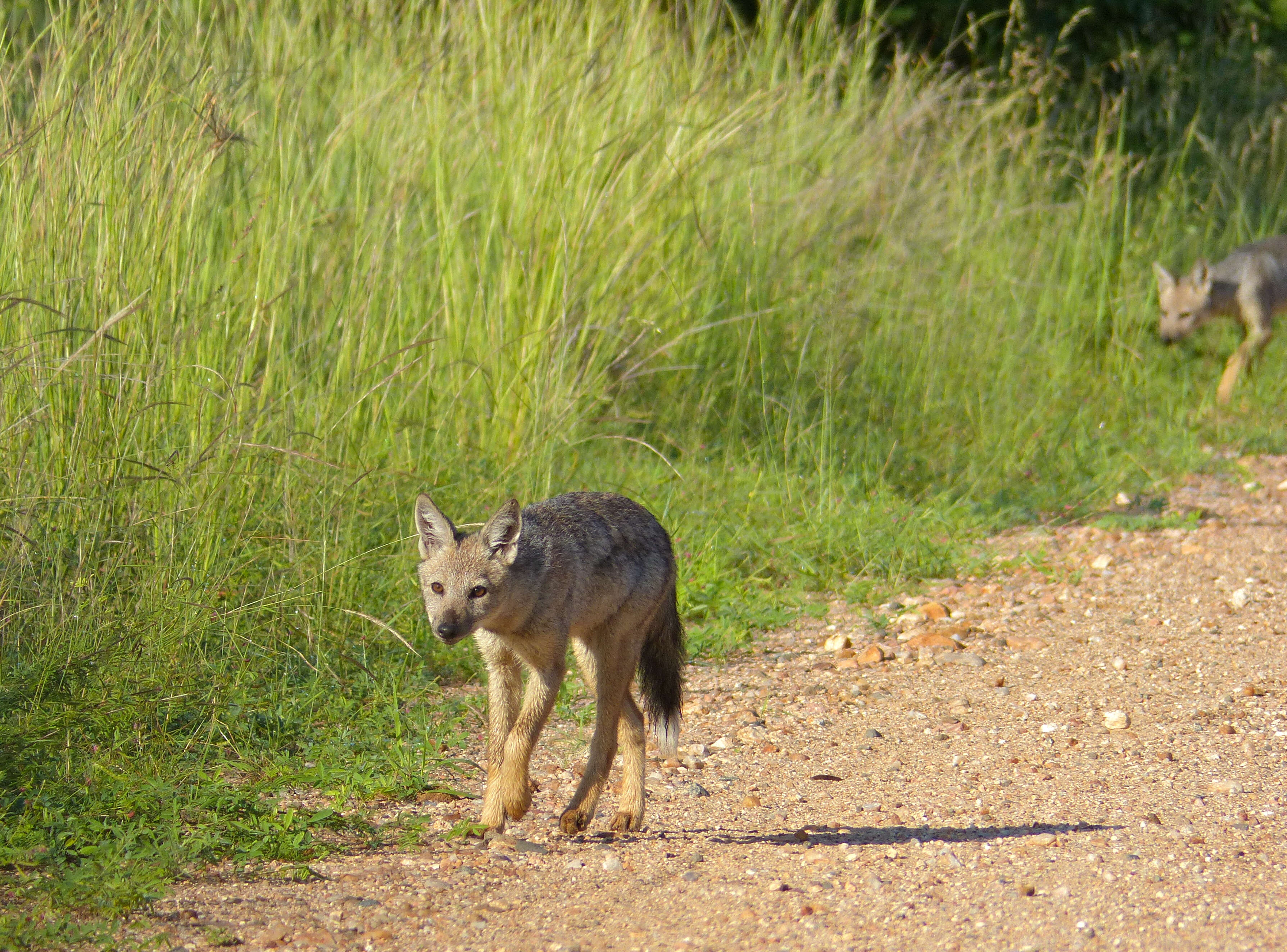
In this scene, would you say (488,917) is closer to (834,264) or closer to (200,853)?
(200,853)

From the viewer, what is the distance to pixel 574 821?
3971mm

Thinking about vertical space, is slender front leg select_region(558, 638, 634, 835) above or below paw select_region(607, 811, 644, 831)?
above

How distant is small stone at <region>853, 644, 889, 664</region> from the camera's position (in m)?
5.53

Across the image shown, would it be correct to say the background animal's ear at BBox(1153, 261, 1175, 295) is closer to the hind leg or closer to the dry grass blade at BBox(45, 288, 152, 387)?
the hind leg

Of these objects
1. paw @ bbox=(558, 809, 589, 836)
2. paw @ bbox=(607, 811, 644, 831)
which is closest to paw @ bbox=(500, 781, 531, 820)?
paw @ bbox=(558, 809, 589, 836)

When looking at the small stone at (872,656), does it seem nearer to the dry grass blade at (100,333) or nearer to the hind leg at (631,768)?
the hind leg at (631,768)

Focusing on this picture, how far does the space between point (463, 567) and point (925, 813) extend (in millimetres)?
1533

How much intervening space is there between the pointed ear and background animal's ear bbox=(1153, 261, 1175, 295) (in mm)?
7492

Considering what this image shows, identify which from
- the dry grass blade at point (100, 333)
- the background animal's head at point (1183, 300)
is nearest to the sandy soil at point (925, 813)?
the dry grass blade at point (100, 333)

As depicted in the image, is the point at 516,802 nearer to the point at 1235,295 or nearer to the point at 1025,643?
the point at 1025,643

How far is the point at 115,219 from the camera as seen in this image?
195 inches

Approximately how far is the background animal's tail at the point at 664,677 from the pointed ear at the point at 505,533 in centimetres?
58

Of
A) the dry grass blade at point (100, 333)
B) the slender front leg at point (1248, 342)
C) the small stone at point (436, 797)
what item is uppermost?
the dry grass blade at point (100, 333)

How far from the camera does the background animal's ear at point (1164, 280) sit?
1012 centimetres
